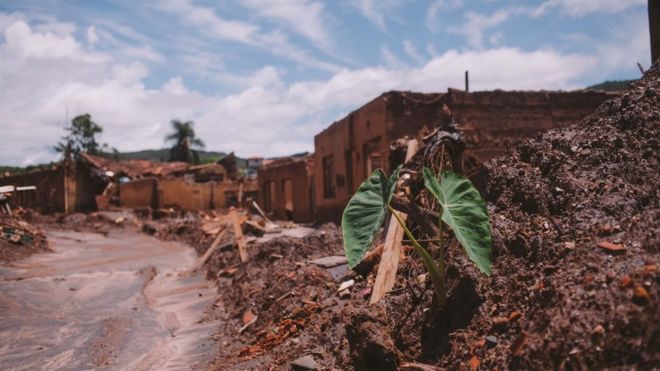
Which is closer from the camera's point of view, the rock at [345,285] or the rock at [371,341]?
the rock at [371,341]

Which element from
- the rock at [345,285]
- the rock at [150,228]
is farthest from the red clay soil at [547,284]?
the rock at [150,228]

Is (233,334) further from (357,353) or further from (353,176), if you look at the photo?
(353,176)

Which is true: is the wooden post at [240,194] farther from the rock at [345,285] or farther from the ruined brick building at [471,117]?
the rock at [345,285]

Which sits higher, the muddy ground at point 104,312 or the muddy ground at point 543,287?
the muddy ground at point 543,287

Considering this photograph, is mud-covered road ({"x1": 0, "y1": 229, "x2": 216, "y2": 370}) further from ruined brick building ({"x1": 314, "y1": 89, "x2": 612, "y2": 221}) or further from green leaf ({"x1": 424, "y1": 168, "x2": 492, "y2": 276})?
ruined brick building ({"x1": 314, "y1": 89, "x2": 612, "y2": 221})

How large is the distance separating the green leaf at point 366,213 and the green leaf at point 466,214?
0.35 metres

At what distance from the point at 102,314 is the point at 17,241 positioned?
794 centimetres

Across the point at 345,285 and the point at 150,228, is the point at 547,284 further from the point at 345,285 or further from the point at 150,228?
the point at 150,228

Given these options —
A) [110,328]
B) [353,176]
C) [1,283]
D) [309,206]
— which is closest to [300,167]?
[309,206]

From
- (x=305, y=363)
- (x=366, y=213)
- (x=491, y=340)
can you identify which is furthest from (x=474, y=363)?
(x=305, y=363)

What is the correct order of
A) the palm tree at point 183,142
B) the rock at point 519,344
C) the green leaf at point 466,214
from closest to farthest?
the rock at point 519,344 < the green leaf at point 466,214 < the palm tree at point 183,142

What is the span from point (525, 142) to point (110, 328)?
638 centimetres

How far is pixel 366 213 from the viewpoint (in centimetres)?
401

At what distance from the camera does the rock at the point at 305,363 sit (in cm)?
465
